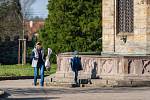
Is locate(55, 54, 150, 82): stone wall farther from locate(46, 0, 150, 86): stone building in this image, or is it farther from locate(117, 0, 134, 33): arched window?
locate(117, 0, 134, 33): arched window

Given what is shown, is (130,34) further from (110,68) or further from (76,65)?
(76,65)

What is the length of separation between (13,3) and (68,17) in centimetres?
2606

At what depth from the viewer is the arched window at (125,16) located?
29.3m

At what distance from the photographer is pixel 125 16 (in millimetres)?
29547

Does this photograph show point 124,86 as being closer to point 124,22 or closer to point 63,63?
point 63,63

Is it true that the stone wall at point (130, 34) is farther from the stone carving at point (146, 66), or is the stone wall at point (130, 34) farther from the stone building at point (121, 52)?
the stone carving at point (146, 66)

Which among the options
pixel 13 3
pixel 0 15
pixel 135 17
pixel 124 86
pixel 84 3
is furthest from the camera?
pixel 13 3

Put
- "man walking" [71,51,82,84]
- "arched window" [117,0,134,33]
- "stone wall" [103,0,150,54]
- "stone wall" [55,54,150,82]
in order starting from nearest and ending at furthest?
"stone wall" [55,54,150,82], "man walking" [71,51,82,84], "stone wall" [103,0,150,54], "arched window" [117,0,134,33]

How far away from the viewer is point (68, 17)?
4638 cm

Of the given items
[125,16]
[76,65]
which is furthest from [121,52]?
[76,65]

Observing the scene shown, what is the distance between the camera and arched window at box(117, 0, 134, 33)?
96.0 feet

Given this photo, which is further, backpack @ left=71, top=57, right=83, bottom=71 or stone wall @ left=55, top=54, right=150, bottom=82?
backpack @ left=71, top=57, right=83, bottom=71

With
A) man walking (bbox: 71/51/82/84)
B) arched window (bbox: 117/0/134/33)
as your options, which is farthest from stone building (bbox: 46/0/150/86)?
man walking (bbox: 71/51/82/84)

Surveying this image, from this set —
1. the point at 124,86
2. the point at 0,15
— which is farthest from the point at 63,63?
the point at 0,15
